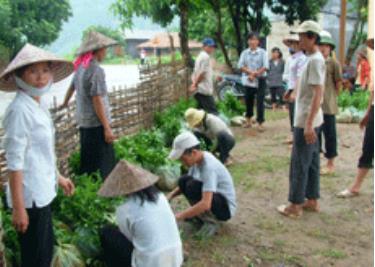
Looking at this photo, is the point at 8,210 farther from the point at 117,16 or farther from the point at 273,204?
the point at 117,16

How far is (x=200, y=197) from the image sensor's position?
4.06 m

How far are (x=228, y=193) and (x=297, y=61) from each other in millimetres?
2956

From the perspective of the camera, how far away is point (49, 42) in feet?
88.2

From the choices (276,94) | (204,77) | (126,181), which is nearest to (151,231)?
(126,181)

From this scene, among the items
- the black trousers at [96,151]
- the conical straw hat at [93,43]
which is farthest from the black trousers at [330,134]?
the conical straw hat at [93,43]

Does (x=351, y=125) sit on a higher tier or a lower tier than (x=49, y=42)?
lower

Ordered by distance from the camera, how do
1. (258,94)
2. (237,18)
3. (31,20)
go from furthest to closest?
1. (31,20)
2. (237,18)
3. (258,94)

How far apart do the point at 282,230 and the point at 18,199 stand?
8.74 feet

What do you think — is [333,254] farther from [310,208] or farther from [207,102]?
[207,102]

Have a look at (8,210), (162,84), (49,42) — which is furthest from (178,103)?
(49,42)

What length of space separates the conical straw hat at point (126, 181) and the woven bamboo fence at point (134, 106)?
1218 millimetres

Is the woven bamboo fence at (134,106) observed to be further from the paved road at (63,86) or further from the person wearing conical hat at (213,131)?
the paved road at (63,86)

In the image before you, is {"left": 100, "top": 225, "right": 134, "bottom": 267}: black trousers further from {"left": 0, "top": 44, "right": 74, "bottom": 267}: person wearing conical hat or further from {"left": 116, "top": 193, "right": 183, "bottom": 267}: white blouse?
{"left": 0, "top": 44, "right": 74, "bottom": 267}: person wearing conical hat

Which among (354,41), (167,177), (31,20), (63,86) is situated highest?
(31,20)
